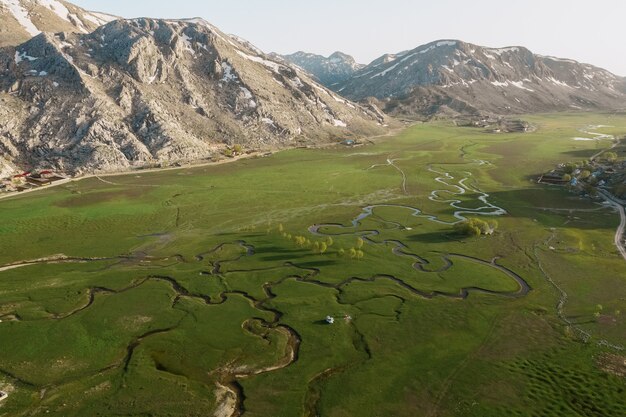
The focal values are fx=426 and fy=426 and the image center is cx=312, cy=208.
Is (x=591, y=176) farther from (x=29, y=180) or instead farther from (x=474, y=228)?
(x=29, y=180)

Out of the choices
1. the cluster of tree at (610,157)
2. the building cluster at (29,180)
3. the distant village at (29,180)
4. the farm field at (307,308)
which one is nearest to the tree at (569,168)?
the cluster of tree at (610,157)

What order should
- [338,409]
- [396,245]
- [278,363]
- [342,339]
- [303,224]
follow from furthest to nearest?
[303,224], [396,245], [342,339], [278,363], [338,409]

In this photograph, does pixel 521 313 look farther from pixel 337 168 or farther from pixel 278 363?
pixel 337 168

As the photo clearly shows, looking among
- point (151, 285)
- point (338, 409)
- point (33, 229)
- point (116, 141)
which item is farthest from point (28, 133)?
point (338, 409)

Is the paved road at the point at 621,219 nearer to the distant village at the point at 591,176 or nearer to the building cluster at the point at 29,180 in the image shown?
the distant village at the point at 591,176

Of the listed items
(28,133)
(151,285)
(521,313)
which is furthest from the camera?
(28,133)

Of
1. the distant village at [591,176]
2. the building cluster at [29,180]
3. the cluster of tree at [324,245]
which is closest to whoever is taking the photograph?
the cluster of tree at [324,245]

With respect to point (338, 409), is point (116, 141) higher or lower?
higher
